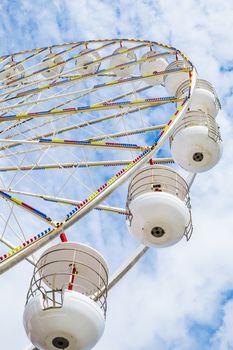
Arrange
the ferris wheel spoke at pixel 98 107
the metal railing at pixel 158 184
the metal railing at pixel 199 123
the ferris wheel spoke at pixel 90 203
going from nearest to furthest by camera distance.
→ 1. the ferris wheel spoke at pixel 90 203
2. the metal railing at pixel 158 184
3. the ferris wheel spoke at pixel 98 107
4. the metal railing at pixel 199 123

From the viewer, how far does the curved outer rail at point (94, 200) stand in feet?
20.2

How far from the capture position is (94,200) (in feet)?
23.2

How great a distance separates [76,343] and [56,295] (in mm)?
646

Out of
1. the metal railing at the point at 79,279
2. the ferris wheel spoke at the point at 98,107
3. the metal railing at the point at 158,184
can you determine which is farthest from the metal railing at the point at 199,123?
the metal railing at the point at 79,279

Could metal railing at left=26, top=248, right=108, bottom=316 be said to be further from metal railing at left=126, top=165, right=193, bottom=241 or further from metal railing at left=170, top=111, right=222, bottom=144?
metal railing at left=170, top=111, right=222, bottom=144

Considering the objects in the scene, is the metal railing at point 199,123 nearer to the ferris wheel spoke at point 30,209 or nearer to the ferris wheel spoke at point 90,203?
the ferris wheel spoke at point 90,203

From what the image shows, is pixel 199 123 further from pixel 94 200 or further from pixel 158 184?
pixel 94 200

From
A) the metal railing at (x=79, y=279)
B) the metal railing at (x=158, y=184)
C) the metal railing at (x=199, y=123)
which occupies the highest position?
the metal railing at (x=199, y=123)

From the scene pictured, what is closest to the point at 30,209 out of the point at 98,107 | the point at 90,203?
the point at 90,203

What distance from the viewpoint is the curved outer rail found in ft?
20.2

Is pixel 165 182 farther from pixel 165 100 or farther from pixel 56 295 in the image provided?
pixel 56 295

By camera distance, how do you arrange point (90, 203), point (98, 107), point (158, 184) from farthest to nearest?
1. point (98, 107)
2. point (158, 184)
3. point (90, 203)

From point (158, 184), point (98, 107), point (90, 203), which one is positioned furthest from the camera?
point (98, 107)

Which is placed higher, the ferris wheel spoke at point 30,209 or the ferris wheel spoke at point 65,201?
the ferris wheel spoke at point 65,201
